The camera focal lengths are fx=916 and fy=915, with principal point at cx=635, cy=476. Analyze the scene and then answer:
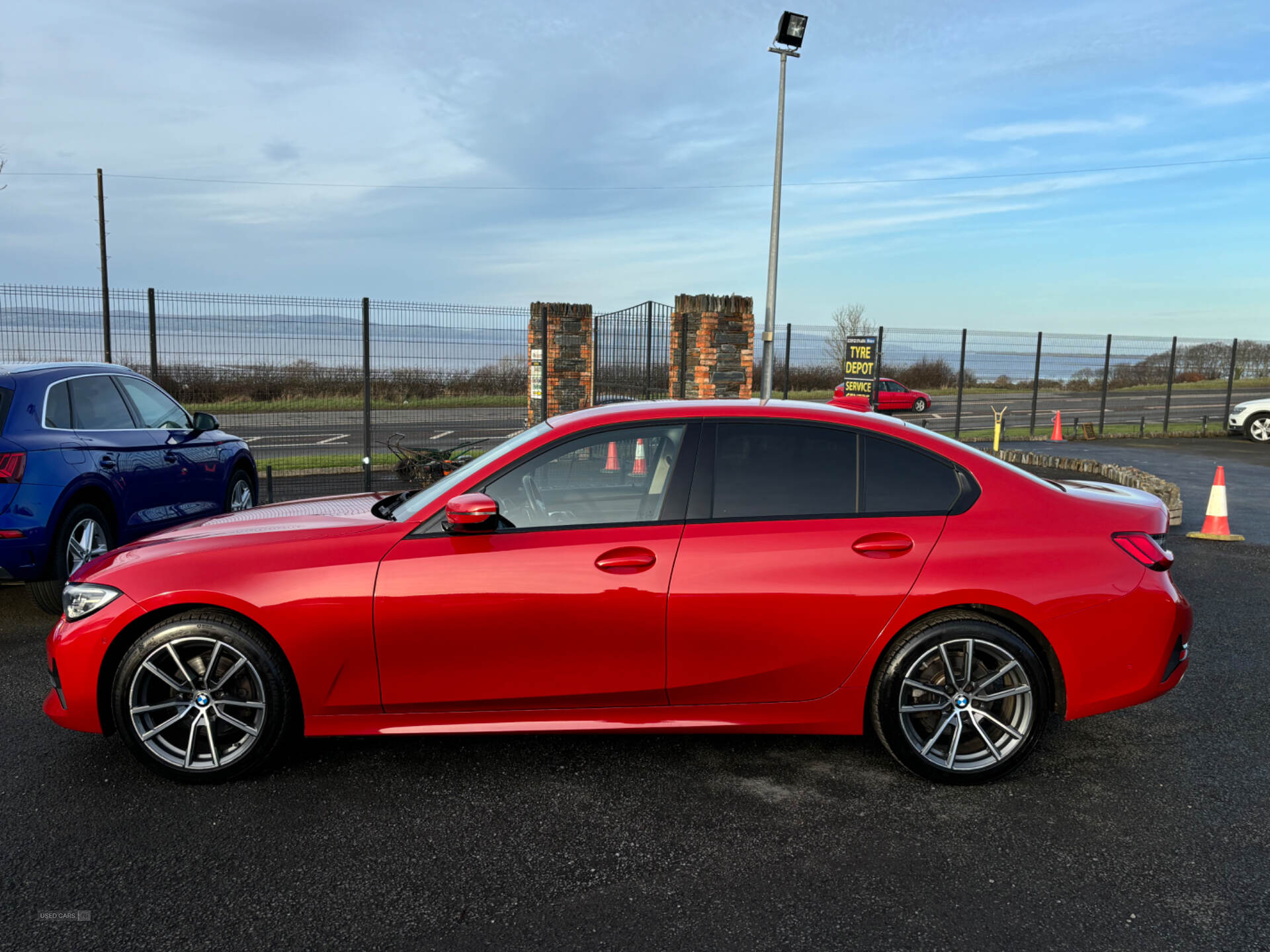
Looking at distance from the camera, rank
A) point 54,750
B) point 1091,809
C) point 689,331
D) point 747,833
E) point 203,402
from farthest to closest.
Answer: point 689,331
point 203,402
point 54,750
point 1091,809
point 747,833

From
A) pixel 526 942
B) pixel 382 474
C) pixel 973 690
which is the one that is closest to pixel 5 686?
pixel 526 942

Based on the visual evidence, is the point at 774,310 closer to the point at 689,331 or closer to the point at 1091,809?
the point at 689,331

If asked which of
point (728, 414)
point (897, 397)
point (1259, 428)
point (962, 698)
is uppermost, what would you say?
point (728, 414)

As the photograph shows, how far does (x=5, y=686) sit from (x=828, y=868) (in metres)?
4.40

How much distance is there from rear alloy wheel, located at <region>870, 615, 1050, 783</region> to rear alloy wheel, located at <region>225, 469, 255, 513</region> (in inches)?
260

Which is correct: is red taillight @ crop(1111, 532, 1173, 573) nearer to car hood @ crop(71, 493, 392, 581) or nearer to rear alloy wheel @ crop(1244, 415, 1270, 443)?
car hood @ crop(71, 493, 392, 581)

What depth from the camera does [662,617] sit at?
11.8 ft

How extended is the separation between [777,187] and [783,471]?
14.5 meters

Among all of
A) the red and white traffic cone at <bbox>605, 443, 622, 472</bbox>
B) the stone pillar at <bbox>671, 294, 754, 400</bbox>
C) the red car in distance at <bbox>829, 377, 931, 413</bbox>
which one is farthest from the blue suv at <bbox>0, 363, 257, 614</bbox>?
the red car in distance at <bbox>829, 377, 931, 413</bbox>

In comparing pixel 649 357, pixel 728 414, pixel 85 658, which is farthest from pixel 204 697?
pixel 649 357

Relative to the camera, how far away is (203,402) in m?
12.1

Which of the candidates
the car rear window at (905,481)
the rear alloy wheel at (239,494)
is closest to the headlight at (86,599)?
the car rear window at (905,481)

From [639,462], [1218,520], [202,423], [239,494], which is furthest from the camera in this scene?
[1218,520]

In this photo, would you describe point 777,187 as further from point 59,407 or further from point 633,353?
point 59,407
